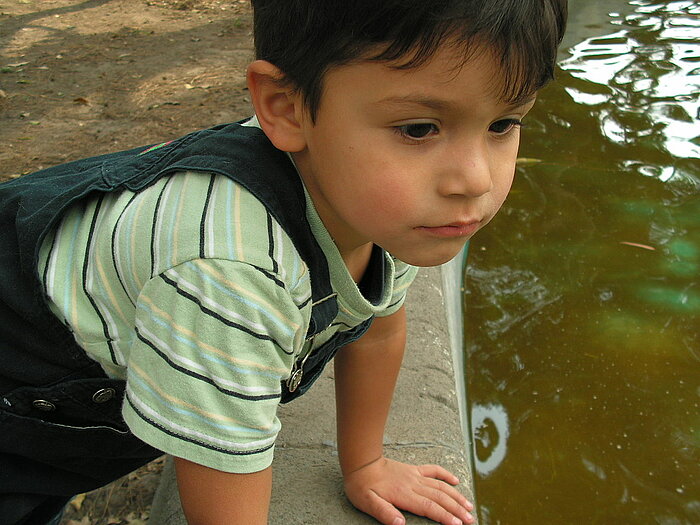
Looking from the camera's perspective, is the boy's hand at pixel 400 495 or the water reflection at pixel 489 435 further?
the water reflection at pixel 489 435

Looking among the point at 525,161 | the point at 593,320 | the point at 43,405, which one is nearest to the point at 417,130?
the point at 43,405

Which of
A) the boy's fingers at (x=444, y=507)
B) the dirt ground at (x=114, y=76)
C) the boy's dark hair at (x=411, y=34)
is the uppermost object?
the boy's dark hair at (x=411, y=34)

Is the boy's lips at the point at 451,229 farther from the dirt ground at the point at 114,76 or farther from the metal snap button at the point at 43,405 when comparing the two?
the dirt ground at the point at 114,76

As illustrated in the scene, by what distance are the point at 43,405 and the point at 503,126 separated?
2.89 feet

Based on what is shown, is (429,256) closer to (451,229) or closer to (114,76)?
(451,229)

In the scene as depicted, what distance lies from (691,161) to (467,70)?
8.60ft

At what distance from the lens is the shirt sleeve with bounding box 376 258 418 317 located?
155 cm

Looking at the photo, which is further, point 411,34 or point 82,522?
point 82,522

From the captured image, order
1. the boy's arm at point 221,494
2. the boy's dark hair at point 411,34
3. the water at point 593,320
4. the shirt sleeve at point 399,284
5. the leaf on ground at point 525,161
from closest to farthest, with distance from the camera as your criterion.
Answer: the boy's dark hair at point 411,34
the boy's arm at point 221,494
the shirt sleeve at point 399,284
the water at point 593,320
the leaf on ground at point 525,161

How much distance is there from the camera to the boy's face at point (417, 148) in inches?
41.7

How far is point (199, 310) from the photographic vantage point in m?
1.04

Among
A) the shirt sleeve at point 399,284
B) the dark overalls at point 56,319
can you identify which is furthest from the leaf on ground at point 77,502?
the shirt sleeve at point 399,284

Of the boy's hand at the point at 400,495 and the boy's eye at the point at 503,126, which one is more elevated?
the boy's eye at the point at 503,126

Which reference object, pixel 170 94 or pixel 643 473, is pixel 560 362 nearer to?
pixel 643 473
